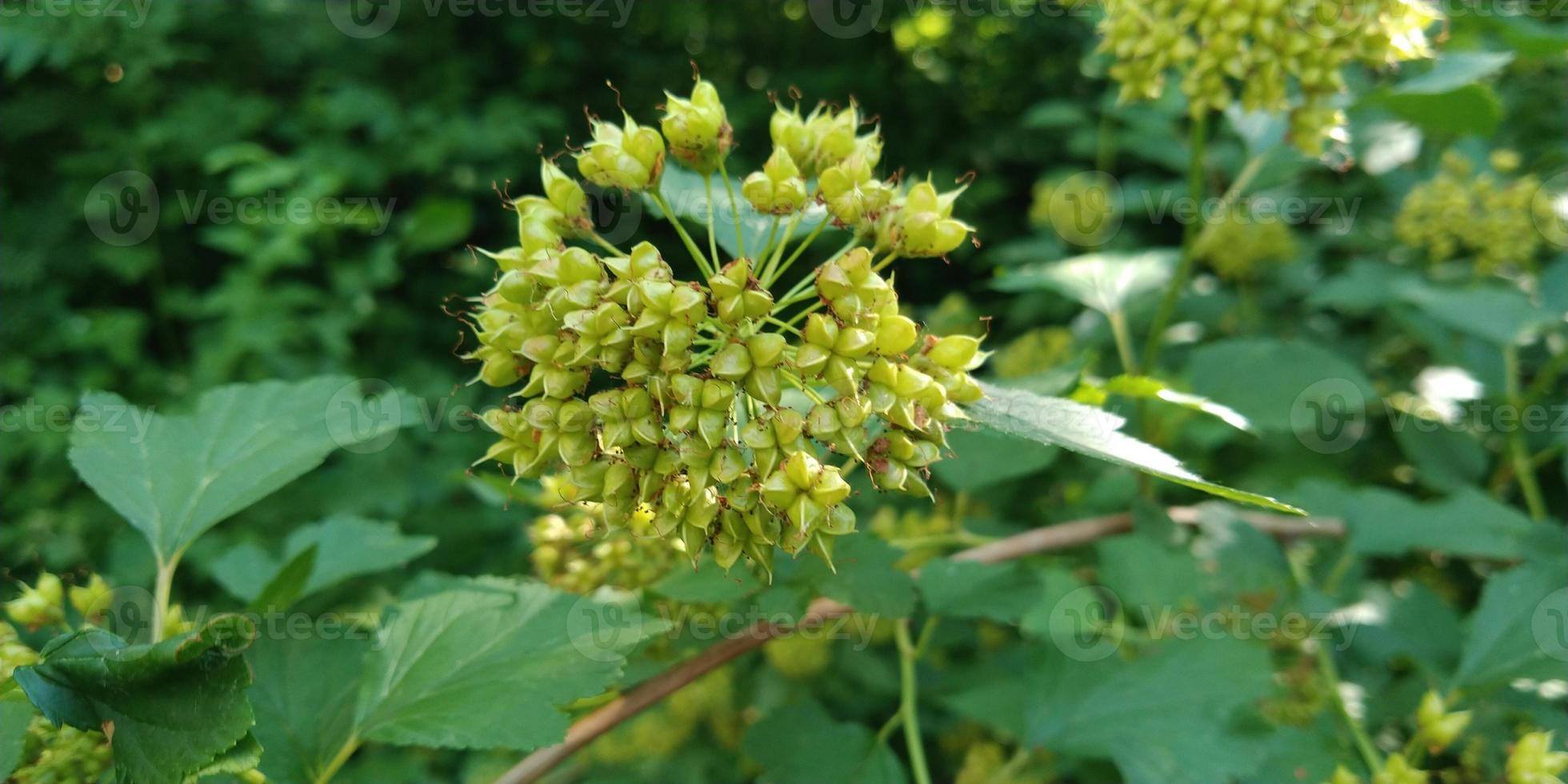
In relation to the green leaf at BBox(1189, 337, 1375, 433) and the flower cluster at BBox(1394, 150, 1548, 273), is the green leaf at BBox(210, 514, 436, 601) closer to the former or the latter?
the green leaf at BBox(1189, 337, 1375, 433)

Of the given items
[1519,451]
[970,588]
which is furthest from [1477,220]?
[970,588]

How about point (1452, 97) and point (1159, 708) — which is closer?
point (1159, 708)

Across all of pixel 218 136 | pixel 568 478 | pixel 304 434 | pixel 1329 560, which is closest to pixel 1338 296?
pixel 1329 560

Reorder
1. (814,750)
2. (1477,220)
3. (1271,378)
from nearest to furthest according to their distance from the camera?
(814,750) → (1271,378) → (1477,220)

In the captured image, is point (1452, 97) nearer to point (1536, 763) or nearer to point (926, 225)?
point (1536, 763)

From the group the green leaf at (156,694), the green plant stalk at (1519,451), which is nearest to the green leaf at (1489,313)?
the green plant stalk at (1519,451)

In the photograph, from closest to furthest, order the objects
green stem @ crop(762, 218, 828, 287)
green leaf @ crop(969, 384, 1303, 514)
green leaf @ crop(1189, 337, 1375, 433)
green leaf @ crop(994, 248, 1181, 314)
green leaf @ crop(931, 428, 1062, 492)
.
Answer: green leaf @ crop(969, 384, 1303, 514)
green stem @ crop(762, 218, 828, 287)
green leaf @ crop(931, 428, 1062, 492)
green leaf @ crop(1189, 337, 1375, 433)
green leaf @ crop(994, 248, 1181, 314)

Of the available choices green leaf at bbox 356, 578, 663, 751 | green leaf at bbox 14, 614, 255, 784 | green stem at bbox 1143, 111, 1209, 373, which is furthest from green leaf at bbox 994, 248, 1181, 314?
green leaf at bbox 14, 614, 255, 784
